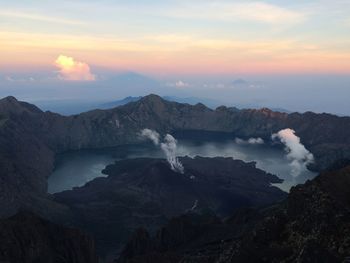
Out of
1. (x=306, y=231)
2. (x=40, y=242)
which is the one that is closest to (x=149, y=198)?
(x=40, y=242)

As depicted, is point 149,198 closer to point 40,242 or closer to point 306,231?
point 40,242

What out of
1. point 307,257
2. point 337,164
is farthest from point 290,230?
point 337,164

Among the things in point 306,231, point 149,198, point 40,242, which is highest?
point 306,231

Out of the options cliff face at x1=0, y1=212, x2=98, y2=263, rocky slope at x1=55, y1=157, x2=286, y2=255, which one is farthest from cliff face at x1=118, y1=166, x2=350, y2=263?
rocky slope at x1=55, y1=157, x2=286, y2=255

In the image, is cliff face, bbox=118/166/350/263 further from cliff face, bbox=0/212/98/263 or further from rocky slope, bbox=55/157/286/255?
rocky slope, bbox=55/157/286/255

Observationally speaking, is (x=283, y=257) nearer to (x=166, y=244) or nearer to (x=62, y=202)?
(x=166, y=244)

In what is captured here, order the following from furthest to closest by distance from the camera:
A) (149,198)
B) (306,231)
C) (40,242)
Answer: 1. (149,198)
2. (40,242)
3. (306,231)

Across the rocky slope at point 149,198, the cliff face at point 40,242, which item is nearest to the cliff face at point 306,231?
the cliff face at point 40,242
